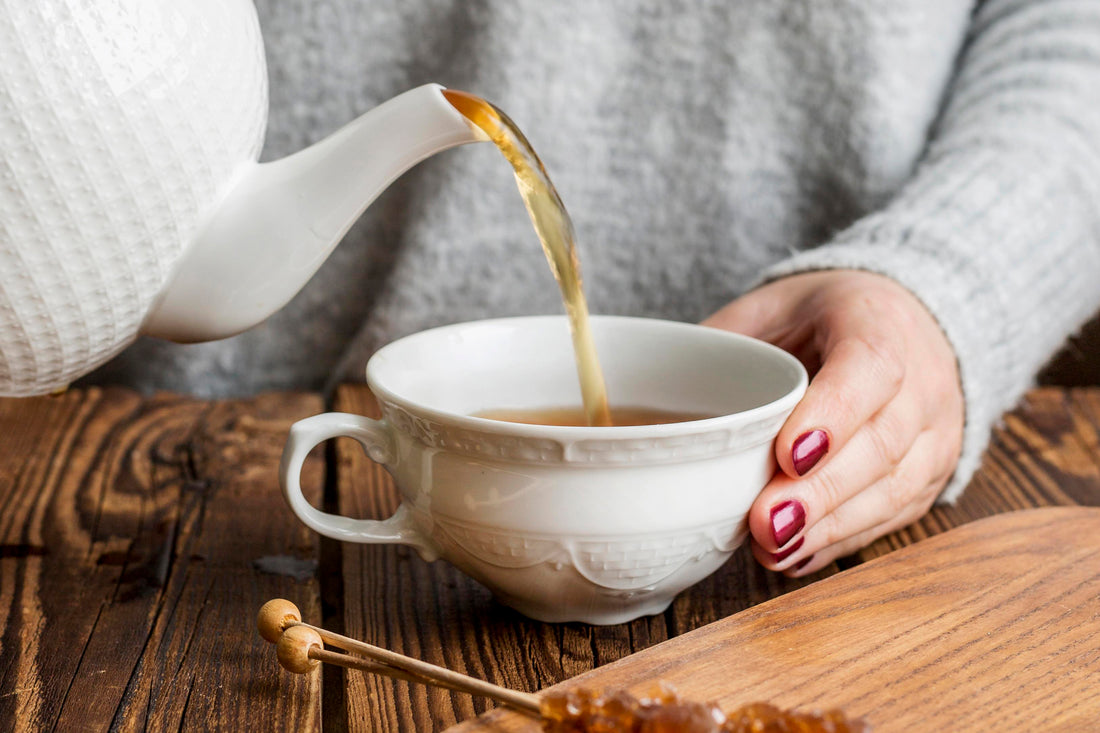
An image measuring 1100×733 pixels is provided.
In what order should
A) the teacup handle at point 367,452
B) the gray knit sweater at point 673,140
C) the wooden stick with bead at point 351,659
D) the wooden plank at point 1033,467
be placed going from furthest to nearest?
1. the gray knit sweater at point 673,140
2. the wooden plank at point 1033,467
3. the teacup handle at point 367,452
4. the wooden stick with bead at point 351,659

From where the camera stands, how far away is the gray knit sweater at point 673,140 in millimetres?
886

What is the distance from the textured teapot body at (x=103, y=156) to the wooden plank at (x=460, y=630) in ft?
0.65

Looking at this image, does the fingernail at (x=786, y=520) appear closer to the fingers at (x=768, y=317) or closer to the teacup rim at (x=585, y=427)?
the teacup rim at (x=585, y=427)

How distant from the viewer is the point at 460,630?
0.52 metres

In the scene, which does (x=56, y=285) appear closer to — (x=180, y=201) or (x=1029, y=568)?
(x=180, y=201)

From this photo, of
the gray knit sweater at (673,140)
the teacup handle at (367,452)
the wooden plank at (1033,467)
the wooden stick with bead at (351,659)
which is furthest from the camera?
the gray knit sweater at (673,140)

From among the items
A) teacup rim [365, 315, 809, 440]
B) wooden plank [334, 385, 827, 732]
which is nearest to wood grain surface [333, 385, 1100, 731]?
wooden plank [334, 385, 827, 732]

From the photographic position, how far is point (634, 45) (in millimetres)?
946

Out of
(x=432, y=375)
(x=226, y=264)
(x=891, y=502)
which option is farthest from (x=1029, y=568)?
(x=226, y=264)

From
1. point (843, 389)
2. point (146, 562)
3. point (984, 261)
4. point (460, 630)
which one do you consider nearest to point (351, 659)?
point (460, 630)

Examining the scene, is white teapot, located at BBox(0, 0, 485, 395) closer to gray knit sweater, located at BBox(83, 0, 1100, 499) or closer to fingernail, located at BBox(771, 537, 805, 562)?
fingernail, located at BBox(771, 537, 805, 562)

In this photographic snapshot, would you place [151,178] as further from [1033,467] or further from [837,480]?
[1033,467]

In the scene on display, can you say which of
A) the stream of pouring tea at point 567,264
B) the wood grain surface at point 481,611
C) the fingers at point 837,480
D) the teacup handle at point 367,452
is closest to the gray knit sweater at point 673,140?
the wood grain surface at point 481,611

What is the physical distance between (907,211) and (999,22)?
12.0 inches
